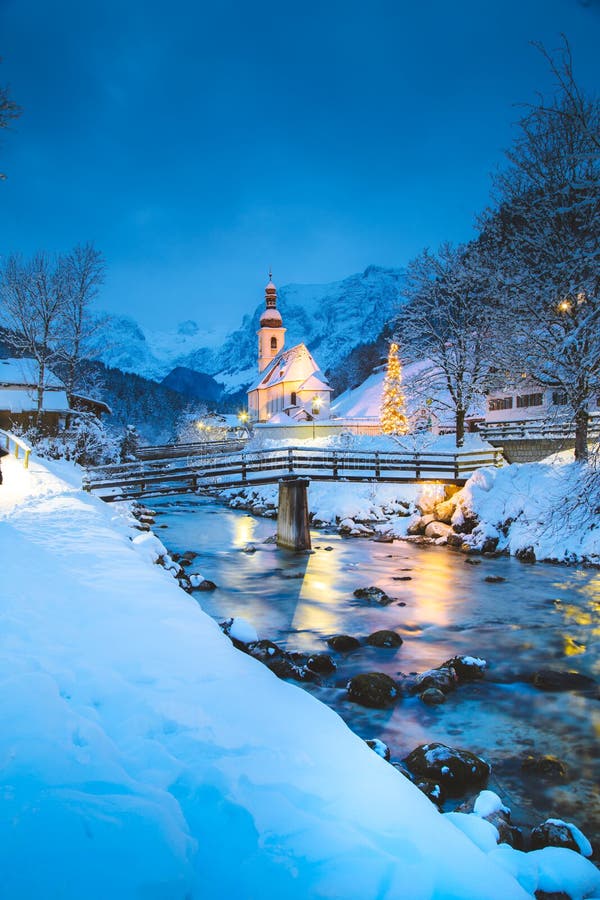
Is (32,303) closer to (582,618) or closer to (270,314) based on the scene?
(582,618)

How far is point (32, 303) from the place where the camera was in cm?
2789

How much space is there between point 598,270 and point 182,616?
27.6 ft

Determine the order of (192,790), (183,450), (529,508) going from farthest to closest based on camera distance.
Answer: (183,450), (529,508), (192,790)

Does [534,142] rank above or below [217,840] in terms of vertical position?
above

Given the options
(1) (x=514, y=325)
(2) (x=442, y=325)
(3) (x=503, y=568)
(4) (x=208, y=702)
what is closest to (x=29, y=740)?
(4) (x=208, y=702)

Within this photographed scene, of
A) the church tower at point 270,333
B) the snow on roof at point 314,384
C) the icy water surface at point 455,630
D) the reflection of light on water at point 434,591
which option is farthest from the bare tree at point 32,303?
the church tower at point 270,333

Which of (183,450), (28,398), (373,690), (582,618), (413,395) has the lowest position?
(582,618)

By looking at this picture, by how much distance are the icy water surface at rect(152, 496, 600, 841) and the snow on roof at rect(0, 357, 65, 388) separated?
24.2m

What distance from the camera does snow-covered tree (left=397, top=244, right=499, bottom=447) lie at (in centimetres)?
2616

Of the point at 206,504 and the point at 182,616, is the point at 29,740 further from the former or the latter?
the point at 206,504

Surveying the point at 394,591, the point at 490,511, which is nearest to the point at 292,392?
the point at 490,511

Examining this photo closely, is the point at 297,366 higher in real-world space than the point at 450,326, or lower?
higher

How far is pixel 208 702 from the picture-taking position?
4762mm

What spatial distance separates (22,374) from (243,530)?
84.7 ft
